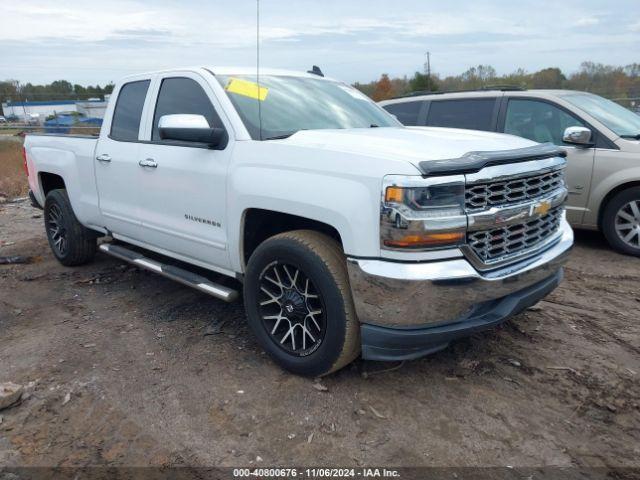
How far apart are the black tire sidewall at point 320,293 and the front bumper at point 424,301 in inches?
5.9

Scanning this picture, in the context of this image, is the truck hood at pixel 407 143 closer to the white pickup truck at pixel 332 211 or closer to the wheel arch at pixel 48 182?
the white pickup truck at pixel 332 211

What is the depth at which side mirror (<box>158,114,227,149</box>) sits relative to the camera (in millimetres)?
3453

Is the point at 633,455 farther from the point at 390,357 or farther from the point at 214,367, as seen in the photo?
the point at 214,367

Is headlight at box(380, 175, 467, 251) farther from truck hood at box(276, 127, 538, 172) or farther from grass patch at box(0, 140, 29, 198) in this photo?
grass patch at box(0, 140, 29, 198)

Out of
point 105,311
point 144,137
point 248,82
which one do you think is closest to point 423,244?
point 248,82

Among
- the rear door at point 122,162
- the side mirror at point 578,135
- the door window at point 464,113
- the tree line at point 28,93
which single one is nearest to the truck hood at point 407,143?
the rear door at point 122,162

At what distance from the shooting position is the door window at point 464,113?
6.77 m

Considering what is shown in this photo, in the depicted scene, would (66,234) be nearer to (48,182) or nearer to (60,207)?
(60,207)

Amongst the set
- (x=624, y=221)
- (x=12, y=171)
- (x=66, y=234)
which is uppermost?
(x=624, y=221)

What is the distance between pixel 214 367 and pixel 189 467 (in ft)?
3.30

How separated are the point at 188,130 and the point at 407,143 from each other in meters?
1.39

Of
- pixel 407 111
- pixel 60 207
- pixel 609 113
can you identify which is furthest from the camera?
pixel 407 111

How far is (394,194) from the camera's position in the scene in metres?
2.71

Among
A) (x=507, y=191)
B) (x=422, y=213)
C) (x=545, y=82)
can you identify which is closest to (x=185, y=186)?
(x=422, y=213)
